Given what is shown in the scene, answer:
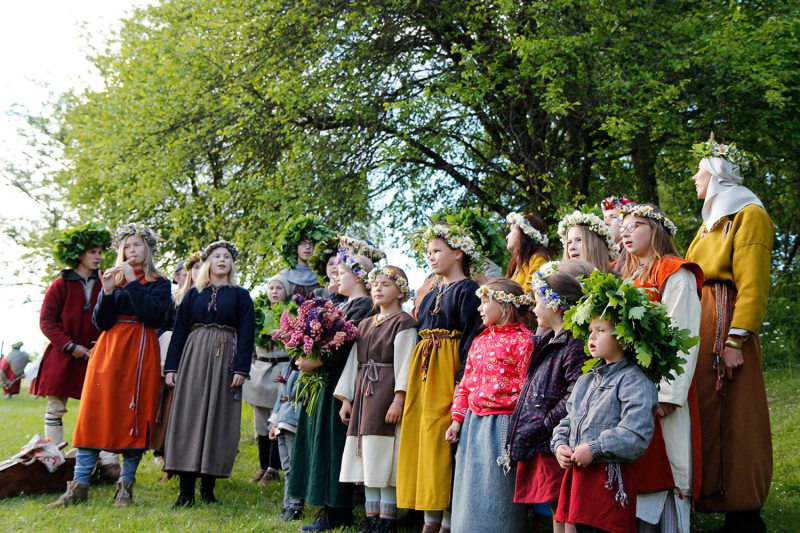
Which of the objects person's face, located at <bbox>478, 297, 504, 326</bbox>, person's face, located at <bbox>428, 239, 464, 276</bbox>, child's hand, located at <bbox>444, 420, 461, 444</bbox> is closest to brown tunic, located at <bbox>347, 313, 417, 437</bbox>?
person's face, located at <bbox>428, 239, 464, 276</bbox>

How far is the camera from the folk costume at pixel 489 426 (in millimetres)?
4645

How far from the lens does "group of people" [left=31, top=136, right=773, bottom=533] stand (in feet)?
13.1

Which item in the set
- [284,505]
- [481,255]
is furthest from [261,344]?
[481,255]

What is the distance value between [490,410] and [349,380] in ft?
4.72

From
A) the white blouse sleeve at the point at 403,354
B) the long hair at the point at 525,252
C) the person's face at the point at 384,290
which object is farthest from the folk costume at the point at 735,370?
the person's face at the point at 384,290

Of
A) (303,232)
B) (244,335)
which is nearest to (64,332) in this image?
(244,335)

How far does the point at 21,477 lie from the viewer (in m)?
7.00

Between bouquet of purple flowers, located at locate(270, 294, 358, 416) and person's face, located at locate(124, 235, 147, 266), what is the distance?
1.77 meters

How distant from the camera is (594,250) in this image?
539cm

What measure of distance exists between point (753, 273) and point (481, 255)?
6.52ft

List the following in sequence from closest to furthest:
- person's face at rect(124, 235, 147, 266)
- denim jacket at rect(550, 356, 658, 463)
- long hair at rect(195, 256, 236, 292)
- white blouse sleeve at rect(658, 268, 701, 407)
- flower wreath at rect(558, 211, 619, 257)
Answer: denim jacket at rect(550, 356, 658, 463)
white blouse sleeve at rect(658, 268, 701, 407)
flower wreath at rect(558, 211, 619, 257)
long hair at rect(195, 256, 236, 292)
person's face at rect(124, 235, 147, 266)

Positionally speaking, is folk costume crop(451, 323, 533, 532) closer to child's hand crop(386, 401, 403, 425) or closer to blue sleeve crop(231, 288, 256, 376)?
child's hand crop(386, 401, 403, 425)

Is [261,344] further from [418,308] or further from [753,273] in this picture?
[753,273]

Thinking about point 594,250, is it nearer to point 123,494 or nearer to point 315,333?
point 315,333
